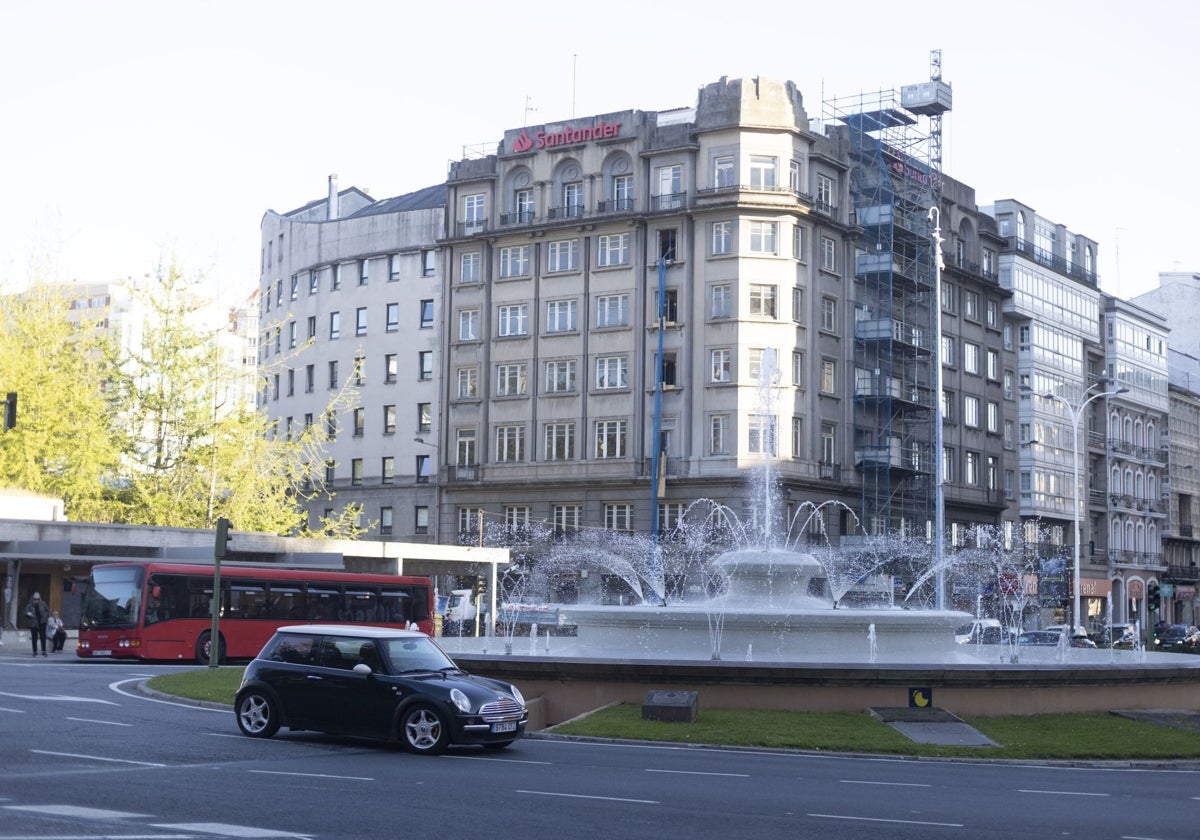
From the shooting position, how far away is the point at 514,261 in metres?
76.5

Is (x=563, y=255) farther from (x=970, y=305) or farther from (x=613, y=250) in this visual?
(x=970, y=305)

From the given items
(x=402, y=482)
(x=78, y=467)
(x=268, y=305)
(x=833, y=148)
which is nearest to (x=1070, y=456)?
(x=833, y=148)

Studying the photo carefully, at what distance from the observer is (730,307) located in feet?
230

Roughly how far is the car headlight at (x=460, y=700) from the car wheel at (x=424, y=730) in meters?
0.21

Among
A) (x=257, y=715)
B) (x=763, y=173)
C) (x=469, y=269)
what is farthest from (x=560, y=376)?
(x=257, y=715)

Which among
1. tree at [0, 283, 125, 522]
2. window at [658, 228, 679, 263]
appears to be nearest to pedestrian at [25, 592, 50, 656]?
tree at [0, 283, 125, 522]

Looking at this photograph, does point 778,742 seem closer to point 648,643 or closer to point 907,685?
point 907,685

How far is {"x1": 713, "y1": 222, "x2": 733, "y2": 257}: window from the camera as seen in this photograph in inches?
2771

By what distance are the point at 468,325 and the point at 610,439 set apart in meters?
10.4

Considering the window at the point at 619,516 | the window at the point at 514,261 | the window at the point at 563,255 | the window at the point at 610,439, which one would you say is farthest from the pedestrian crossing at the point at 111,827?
the window at the point at 514,261

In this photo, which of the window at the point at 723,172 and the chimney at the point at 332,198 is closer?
the window at the point at 723,172

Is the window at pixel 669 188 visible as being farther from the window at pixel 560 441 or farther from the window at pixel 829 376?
the window at pixel 560 441

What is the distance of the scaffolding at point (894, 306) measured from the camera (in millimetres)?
74812

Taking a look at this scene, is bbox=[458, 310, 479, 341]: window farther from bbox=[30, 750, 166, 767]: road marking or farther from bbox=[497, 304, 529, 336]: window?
bbox=[30, 750, 166, 767]: road marking
